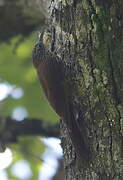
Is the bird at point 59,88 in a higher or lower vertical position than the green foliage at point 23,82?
higher

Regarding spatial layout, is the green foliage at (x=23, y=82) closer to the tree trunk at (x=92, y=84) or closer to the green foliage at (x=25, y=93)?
the green foliage at (x=25, y=93)

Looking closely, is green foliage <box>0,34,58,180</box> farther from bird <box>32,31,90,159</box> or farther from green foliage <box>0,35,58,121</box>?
bird <box>32,31,90,159</box>

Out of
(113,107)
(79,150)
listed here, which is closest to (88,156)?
(79,150)

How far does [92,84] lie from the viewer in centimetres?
265

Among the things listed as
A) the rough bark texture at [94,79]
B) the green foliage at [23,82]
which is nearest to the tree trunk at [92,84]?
the rough bark texture at [94,79]

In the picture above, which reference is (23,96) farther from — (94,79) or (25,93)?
(94,79)

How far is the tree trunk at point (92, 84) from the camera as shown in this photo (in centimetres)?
255

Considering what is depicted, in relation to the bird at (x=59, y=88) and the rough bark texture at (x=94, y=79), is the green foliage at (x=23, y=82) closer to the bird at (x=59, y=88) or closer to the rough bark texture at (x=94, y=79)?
the bird at (x=59, y=88)

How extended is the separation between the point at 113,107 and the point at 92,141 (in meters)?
0.18

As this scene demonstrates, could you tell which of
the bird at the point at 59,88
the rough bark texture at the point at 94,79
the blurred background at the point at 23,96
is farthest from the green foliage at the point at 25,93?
the rough bark texture at the point at 94,79

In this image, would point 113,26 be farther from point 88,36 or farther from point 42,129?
point 42,129

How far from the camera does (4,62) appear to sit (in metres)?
5.11

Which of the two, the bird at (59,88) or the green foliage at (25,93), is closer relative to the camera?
the bird at (59,88)

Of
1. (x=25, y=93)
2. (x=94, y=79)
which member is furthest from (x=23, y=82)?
(x=94, y=79)
